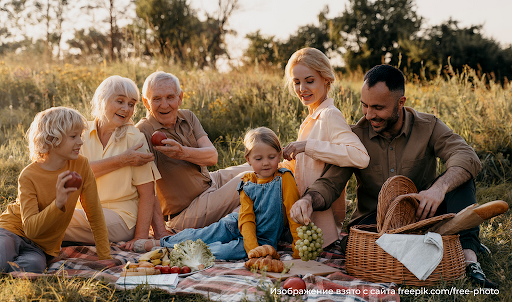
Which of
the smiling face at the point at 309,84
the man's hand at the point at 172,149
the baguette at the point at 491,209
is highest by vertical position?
the smiling face at the point at 309,84

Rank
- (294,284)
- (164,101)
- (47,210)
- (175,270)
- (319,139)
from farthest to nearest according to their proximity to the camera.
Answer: (164,101)
(319,139)
(175,270)
(47,210)
(294,284)

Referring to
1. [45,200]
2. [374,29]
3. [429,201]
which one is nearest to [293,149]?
[429,201]

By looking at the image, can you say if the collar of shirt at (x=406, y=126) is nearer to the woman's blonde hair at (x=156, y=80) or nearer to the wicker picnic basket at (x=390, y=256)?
the wicker picnic basket at (x=390, y=256)

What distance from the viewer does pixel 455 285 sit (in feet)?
9.11

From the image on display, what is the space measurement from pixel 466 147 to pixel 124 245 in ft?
10.1

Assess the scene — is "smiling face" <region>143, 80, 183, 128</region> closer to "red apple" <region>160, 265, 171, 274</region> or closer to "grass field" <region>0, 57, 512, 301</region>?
"red apple" <region>160, 265, 171, 274</region>

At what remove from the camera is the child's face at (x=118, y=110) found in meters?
3.71

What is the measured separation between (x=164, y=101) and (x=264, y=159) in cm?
120

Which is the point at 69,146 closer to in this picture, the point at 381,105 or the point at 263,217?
the point at 263,217

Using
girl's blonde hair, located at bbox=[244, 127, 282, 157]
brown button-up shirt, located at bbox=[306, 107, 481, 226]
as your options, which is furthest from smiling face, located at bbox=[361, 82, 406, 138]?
girl's blonde hair, located at bbox=[244, 127, 282, 157]

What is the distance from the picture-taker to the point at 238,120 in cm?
693

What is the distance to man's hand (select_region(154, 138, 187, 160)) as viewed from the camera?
3.70 meters

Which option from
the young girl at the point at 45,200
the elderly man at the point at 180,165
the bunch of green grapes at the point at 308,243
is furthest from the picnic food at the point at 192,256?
the elderly man at the point at 180,165

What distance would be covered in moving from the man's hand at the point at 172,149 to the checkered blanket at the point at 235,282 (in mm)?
963
